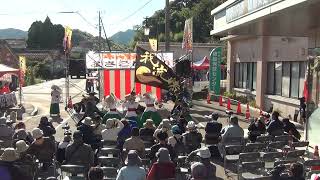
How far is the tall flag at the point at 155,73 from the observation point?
767 inches

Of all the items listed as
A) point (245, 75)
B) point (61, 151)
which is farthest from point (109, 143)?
point (245, 75)

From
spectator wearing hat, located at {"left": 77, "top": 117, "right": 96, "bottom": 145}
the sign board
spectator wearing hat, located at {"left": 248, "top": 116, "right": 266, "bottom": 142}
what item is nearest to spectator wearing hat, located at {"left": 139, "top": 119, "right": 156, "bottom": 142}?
spectator wearing hat, located at {"left": 77, "top": 117, "right": 96, "bottom": 145}

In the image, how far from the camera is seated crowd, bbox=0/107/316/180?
27.1 ft

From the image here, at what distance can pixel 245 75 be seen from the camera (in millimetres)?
32625

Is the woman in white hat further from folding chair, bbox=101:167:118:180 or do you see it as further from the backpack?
folding chair, bbox=101:167:118:180

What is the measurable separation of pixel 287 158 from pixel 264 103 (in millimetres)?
16925

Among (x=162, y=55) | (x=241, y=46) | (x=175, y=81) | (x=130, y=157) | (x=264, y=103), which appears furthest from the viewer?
(x=241, y=46)

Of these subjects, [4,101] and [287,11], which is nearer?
[287,11]

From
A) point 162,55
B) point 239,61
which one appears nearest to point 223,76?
point 239,61

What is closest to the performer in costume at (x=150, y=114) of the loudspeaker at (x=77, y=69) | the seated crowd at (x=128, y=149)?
the seated crowd at (x=128, y=149)

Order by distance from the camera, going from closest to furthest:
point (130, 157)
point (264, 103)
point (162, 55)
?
1. point (130, 157)
2. point (162, 55)
3. point (264, 103)

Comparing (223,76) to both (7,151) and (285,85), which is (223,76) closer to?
(285,85)

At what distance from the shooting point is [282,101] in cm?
2517

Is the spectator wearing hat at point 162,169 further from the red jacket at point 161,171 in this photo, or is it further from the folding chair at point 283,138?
the folding chair at point 283,138
